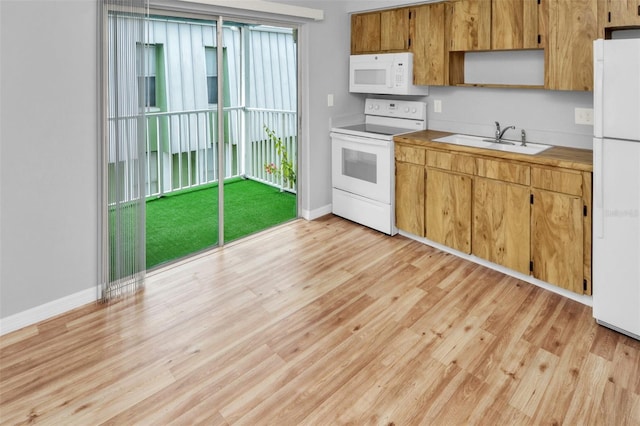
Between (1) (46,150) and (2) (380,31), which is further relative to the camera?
(2) (380,31)

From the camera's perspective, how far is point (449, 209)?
354 centimetres

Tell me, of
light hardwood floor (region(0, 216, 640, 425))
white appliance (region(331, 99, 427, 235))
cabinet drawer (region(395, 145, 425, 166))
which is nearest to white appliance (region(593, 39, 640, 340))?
light hardwood floor (region(0, 216, 640, 425))

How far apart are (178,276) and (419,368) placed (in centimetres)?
194

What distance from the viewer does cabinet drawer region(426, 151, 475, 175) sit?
10.9 feet

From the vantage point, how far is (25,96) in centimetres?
244

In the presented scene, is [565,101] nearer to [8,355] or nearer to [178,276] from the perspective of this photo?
[178,276]

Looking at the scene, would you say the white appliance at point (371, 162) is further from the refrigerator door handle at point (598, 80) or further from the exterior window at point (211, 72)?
the refrigerator door handle at point (598, 80)

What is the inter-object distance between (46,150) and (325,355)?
2.02 metres

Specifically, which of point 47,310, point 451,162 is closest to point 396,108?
point 451,162

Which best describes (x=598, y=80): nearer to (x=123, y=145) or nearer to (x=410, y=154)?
(x=410, y=154)

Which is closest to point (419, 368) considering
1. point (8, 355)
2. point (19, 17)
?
point (8, 355)

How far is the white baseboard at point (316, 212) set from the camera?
454cm

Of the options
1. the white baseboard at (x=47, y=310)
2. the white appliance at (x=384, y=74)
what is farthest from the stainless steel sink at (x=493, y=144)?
the white baseboard at (x=47, y=310)

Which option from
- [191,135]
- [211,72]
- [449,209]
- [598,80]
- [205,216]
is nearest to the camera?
[598,80]
